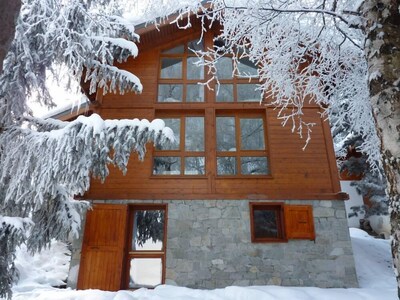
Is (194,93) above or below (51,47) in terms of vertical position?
above

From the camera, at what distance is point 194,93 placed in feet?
26.5

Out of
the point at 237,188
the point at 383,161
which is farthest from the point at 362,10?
the point at 237,188

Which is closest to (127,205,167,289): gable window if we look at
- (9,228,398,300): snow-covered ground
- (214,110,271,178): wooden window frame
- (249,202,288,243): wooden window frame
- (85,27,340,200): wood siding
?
(85,27,340,200): wood siding

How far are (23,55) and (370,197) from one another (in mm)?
10246

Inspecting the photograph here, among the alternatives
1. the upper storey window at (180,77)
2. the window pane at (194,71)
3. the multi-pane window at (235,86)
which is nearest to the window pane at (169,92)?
the upper storey window at (180,77)

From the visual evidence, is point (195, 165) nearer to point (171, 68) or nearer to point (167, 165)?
point (167, 165)

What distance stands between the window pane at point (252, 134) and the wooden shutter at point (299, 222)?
1.62m

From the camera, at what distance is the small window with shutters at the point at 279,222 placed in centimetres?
671

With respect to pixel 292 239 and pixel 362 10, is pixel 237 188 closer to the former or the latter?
pixel 292 239

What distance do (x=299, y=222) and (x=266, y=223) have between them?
706 millimetres

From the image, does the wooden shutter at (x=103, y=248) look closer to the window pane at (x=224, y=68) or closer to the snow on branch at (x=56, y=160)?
the snow on branch at (x=56, y=160)

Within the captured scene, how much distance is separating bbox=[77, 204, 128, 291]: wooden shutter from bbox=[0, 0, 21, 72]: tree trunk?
5.99m

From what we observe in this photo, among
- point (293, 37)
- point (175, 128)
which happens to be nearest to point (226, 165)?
point (175, 128)

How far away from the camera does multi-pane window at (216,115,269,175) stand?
740 centimetres
